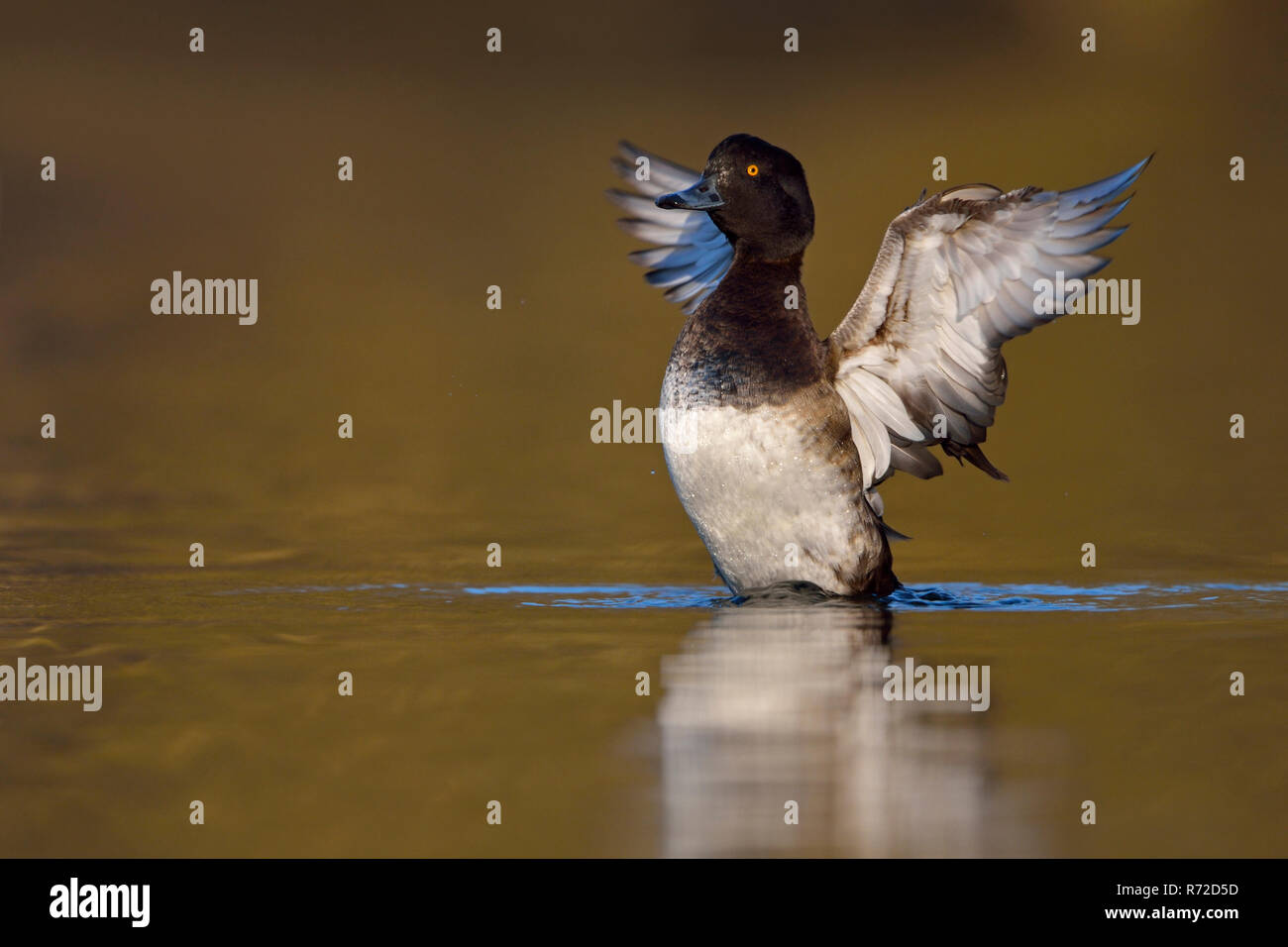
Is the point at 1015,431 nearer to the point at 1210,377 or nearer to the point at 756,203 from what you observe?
the point at 1210,377

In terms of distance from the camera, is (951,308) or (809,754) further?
(951,308)

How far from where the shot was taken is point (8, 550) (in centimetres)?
924

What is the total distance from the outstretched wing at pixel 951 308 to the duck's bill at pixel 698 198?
84 cm

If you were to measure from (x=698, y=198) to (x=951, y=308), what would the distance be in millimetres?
1282

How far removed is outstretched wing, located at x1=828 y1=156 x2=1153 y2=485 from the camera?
7461 mm

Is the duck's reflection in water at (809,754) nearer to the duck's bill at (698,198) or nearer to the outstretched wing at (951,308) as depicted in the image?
the outstretched wing at (951,308)

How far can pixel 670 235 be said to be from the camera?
9820 millimetres

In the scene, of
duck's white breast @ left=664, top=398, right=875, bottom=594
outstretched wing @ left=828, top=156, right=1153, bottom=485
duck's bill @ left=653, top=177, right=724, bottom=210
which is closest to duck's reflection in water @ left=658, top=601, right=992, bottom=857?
duck's white breast @ left=664, top=398, right=875, bottom=594

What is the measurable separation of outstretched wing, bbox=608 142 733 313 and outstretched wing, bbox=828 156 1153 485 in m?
1.88

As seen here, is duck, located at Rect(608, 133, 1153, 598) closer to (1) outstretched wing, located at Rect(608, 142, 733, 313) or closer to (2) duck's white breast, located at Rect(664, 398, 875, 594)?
(2) duck's white breast, located at Rect(664, 398, 875, 594)

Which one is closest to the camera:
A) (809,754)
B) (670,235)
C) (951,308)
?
(809,754)

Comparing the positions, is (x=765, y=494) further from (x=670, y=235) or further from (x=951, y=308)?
(x=670, y=235)

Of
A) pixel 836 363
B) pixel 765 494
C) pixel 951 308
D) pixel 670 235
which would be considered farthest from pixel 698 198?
pixel 670 235

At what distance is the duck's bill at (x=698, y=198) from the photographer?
26.8 ft
